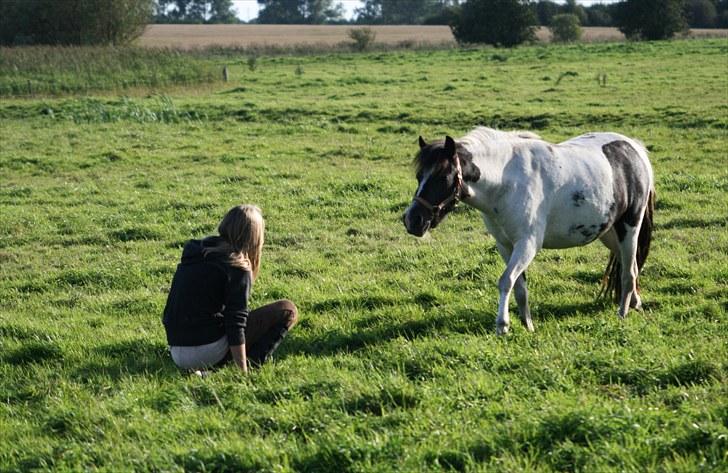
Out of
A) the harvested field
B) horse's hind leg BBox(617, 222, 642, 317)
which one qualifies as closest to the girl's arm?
horse's hind leg BBox(617, 222, 642, 317)

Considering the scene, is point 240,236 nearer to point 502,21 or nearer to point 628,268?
point 628,268

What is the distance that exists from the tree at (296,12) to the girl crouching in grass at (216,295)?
15179 centimetres

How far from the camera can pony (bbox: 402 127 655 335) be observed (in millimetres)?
7113

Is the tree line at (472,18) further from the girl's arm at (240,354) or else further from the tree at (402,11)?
the tree at (402,11)

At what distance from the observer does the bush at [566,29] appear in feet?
228

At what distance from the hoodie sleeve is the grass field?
333 mm

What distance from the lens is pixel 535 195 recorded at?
25.0 ft

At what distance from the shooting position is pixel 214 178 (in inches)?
671

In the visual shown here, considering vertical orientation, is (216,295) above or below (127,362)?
above

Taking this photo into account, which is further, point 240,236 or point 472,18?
point 472,18

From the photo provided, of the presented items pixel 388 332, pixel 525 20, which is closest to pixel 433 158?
pixel 388 332

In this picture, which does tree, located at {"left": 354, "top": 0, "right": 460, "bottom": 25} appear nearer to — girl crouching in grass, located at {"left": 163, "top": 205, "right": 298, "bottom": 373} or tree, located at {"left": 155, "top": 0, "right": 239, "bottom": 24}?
tree, located at {"left": 155, "top": 0, "right": 239, "bottom": 24}

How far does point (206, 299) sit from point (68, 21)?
48.6 m

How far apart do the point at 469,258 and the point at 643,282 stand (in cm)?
223
